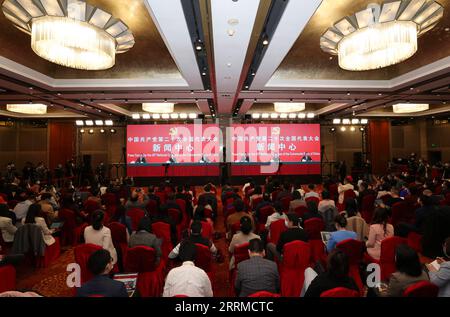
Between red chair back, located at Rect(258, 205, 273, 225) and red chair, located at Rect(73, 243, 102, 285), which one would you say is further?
red chair back, located at Rect(258, 205, 273, 225)

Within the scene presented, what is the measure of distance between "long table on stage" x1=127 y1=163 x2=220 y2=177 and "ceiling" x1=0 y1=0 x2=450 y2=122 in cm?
336

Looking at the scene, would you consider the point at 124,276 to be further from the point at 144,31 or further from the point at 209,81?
the point at 209,81

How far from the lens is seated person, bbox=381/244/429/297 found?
2215 millimetres

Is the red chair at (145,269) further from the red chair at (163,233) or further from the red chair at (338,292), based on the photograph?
the red chair at (338,292)

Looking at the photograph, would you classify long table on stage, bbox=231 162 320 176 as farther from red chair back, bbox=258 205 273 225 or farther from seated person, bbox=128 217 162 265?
seated person, bbox=128 217 162 265

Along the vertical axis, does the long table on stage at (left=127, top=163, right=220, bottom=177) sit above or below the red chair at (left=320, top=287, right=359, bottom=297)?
above

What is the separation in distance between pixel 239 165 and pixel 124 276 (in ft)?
38.6

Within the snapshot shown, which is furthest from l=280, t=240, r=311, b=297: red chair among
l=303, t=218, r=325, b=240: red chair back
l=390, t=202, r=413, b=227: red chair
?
l=390, t=202, r=413, b=227: red chair

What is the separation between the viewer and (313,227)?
4.35 meters

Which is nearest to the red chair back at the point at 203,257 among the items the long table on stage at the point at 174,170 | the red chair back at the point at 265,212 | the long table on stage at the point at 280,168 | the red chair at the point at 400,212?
the red chair back at the point at 265,212

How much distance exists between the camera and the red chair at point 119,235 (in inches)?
169

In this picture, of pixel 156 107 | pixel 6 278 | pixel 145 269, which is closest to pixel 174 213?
pixel 145 269

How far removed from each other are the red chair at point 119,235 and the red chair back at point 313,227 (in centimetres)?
277

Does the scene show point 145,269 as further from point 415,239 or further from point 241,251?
point 415,239
